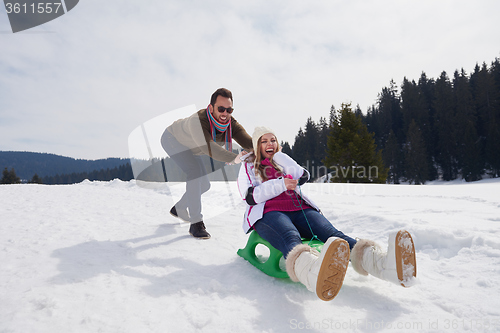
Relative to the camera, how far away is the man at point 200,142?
139 inches

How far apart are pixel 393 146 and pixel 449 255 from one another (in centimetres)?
4782

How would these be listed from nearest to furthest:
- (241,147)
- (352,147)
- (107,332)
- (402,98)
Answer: (107,332), (241,147), (352,147), (402,98)

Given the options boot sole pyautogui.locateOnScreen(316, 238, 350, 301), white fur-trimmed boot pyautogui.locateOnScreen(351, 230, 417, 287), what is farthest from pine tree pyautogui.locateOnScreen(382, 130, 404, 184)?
boot sole pyautogui.locateOnScreen(316, 238, 350, 301)

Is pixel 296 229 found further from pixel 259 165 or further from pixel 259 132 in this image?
pixel 259 132

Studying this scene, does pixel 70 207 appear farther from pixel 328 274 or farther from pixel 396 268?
pixel 396 268

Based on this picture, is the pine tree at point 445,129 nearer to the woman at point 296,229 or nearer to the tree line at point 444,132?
the tree line at point 444,132

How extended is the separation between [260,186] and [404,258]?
4.10 feet

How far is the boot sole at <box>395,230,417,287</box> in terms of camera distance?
179 cm

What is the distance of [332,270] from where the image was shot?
1678mm

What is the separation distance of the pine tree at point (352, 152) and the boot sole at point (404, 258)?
20.3 meters

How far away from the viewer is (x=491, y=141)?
35188 millimetres

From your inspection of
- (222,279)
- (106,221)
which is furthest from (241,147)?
(106,221)

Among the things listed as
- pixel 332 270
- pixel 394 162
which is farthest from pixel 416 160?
pixel 332 270

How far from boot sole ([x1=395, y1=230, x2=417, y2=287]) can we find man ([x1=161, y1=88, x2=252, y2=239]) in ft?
5.73
